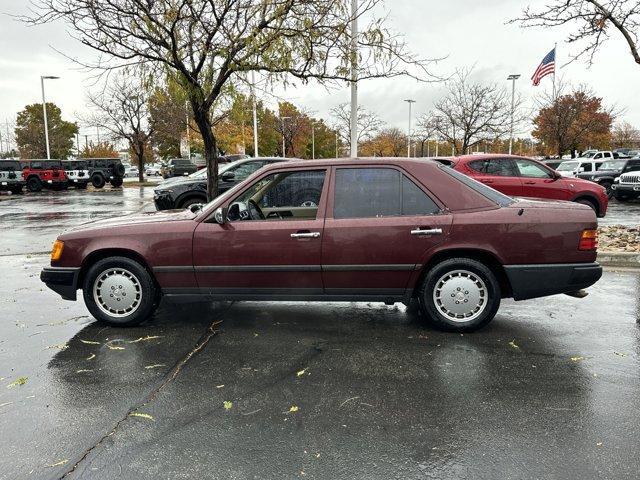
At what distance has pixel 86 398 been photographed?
3445 millimetres

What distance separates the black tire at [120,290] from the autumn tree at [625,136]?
2843 inches

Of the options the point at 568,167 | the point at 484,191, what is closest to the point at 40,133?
the point at 568,167

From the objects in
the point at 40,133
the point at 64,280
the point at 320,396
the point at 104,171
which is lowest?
the point at 320,396

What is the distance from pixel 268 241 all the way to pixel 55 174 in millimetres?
29540

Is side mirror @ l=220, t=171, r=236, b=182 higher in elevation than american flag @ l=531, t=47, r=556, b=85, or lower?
lower

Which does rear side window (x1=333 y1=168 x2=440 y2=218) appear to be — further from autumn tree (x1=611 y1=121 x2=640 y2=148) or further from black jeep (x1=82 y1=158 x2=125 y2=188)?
autumn tree (x1=611 y1=121 x2=640 y2=148)

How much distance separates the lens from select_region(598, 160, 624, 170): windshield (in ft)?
71.3

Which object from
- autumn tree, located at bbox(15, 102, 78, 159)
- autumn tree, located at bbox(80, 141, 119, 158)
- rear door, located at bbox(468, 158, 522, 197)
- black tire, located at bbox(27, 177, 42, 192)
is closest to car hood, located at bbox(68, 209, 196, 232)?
rear door, located at bbox(468, 158, 522, 197)

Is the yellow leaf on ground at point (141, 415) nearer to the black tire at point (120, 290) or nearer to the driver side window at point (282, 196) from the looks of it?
the black tire at point (120, 290)

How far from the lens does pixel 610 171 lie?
21.4 meters

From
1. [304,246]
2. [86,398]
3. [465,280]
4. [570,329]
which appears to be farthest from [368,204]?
[86,398]

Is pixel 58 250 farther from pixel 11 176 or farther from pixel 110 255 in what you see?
pixel 11 176

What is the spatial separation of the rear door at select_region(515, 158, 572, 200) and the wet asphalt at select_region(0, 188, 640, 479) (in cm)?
594

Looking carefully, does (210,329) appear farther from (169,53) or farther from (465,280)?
(169,53)
